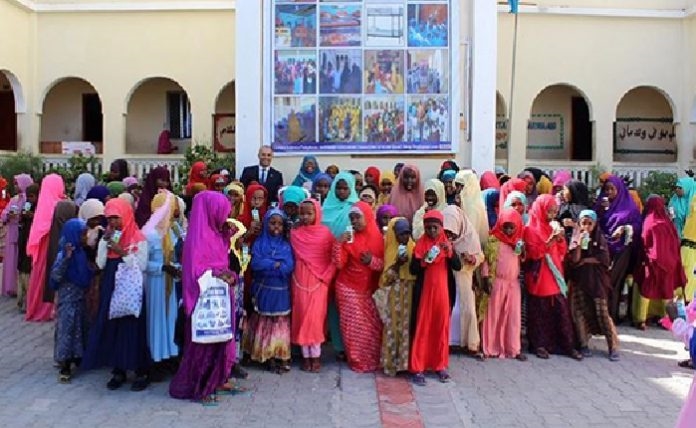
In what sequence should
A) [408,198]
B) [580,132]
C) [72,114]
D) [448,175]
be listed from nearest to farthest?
1. [408,198]
2. [448,175]
3. [580,132]
4. [72,114]

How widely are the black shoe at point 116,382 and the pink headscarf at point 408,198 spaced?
3.00 meters

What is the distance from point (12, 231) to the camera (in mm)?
9375

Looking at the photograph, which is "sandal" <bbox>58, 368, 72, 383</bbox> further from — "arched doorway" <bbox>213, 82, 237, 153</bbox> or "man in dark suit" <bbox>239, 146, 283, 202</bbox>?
"arched doorway" <bbox>213, 82, 237, 153</bbox>

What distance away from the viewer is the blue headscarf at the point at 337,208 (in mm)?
6997

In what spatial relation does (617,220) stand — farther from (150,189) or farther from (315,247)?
(150,189)

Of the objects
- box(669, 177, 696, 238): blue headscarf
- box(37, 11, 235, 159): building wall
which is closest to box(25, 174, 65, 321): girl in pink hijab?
box(669, 177, 696, 238): blue headscarf

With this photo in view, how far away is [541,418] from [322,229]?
234cm

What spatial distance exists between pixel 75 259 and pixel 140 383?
109 cm

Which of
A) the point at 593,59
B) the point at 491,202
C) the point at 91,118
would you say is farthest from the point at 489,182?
the point at 91,118

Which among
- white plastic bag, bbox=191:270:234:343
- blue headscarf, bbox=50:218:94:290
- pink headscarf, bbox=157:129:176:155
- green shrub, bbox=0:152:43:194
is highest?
pink headscarf, bbox=157:129:176:155

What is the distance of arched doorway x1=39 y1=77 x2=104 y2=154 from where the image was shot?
19.2m

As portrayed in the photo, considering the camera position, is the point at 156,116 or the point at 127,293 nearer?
the point at 127,293

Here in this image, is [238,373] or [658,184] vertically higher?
[658,184]

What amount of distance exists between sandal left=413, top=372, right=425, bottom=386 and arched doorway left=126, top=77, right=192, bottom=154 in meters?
13.5
